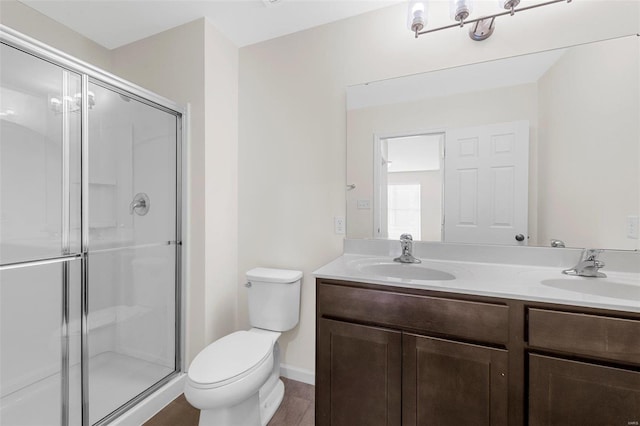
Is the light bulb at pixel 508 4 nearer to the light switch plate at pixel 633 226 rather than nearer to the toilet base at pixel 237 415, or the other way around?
the light switch plate at pixel 633 226

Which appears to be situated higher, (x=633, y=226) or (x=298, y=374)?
(x=633, y=226)

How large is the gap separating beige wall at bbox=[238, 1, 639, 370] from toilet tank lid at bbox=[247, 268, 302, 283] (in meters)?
0.09

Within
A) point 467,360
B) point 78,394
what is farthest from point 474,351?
point 78,394

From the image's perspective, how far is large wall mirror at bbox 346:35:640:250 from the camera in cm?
120

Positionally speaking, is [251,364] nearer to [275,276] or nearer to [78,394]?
[275,276]

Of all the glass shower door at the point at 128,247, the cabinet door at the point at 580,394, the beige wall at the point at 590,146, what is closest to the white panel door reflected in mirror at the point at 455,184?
the beige wall at the point at 590,146

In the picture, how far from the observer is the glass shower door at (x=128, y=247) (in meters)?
1.43

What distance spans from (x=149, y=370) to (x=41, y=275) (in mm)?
875

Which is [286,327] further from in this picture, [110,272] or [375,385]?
[110,272]

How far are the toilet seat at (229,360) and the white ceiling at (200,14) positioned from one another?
6.39 ft

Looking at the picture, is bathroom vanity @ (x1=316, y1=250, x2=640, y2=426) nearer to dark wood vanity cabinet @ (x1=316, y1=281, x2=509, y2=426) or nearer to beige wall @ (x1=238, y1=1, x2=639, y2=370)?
dark wood vanity cabinet @ (x1=316, y1=281, x2=509, y2=426)

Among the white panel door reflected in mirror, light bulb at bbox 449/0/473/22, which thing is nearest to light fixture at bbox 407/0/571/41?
light bulb at bbox 449/0/473/22

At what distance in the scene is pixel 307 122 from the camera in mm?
1765

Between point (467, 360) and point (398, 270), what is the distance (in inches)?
21.1
